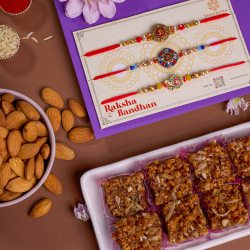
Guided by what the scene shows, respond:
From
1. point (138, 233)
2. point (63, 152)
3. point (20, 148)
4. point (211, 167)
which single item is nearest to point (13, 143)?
point (20, 148)

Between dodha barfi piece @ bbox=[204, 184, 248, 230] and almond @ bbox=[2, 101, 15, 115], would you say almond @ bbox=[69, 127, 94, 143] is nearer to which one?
almond @ bbox=[2, 101, 15, 115]

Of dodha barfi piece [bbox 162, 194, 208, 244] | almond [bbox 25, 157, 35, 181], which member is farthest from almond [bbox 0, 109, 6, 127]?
dodha barfi piece [bbox 162, 194, 208, 244]

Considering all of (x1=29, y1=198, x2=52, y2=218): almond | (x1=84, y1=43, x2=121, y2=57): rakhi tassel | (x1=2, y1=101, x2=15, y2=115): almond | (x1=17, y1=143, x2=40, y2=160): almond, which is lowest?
(x1=29, y1=198, x2=52, y2=218): almond

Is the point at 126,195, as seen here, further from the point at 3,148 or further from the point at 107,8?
the point at 107,8

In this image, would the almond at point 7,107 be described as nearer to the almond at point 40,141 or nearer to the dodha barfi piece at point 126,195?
the almond at point 40,141

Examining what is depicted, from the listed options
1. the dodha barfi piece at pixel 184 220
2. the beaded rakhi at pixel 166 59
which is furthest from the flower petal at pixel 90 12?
the dodha barfi piece at pixel 184 220
